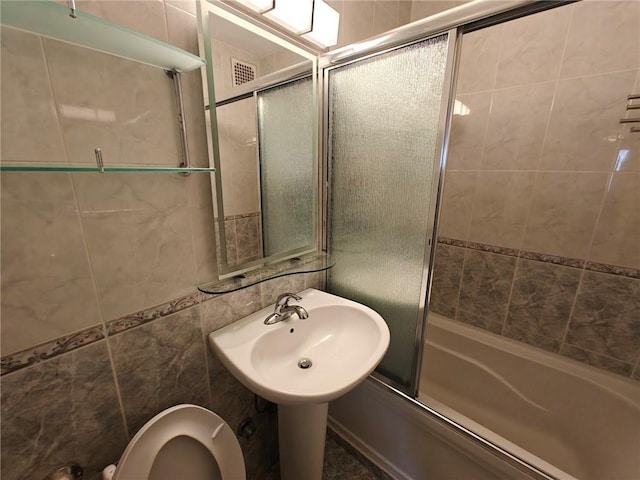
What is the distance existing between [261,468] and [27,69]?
164cm

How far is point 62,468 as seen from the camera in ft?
2.09

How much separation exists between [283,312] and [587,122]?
1.67 m

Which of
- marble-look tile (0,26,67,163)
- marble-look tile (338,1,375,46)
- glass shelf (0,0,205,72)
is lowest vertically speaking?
marble-look tile (0,26,67,163)

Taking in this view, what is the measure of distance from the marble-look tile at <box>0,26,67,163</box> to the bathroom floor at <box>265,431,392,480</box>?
155cm

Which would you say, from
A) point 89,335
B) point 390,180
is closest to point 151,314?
point 89,335

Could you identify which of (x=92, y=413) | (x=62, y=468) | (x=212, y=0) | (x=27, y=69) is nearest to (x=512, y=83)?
(x=212, y=0)

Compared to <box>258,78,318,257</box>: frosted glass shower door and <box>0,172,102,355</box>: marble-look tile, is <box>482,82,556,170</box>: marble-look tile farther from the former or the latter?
<box>0,172,102,355</box>: marble-look tile

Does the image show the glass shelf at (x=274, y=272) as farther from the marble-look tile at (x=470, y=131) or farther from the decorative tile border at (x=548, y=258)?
the marble-look tile at (x=470, y=131)

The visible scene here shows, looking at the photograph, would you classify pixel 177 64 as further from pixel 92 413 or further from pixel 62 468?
pixel 62 468

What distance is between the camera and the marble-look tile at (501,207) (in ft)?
4.77

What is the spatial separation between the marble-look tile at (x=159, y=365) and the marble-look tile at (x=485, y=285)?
1592mm

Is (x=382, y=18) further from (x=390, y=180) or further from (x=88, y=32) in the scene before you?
(x=88, y=32)

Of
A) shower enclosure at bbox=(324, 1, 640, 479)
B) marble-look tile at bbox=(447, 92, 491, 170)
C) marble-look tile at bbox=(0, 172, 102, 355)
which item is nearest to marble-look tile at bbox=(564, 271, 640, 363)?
shower enclosure at bbox=(324, 1, 640, 479)

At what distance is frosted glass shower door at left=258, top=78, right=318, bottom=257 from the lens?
3.27 feet
